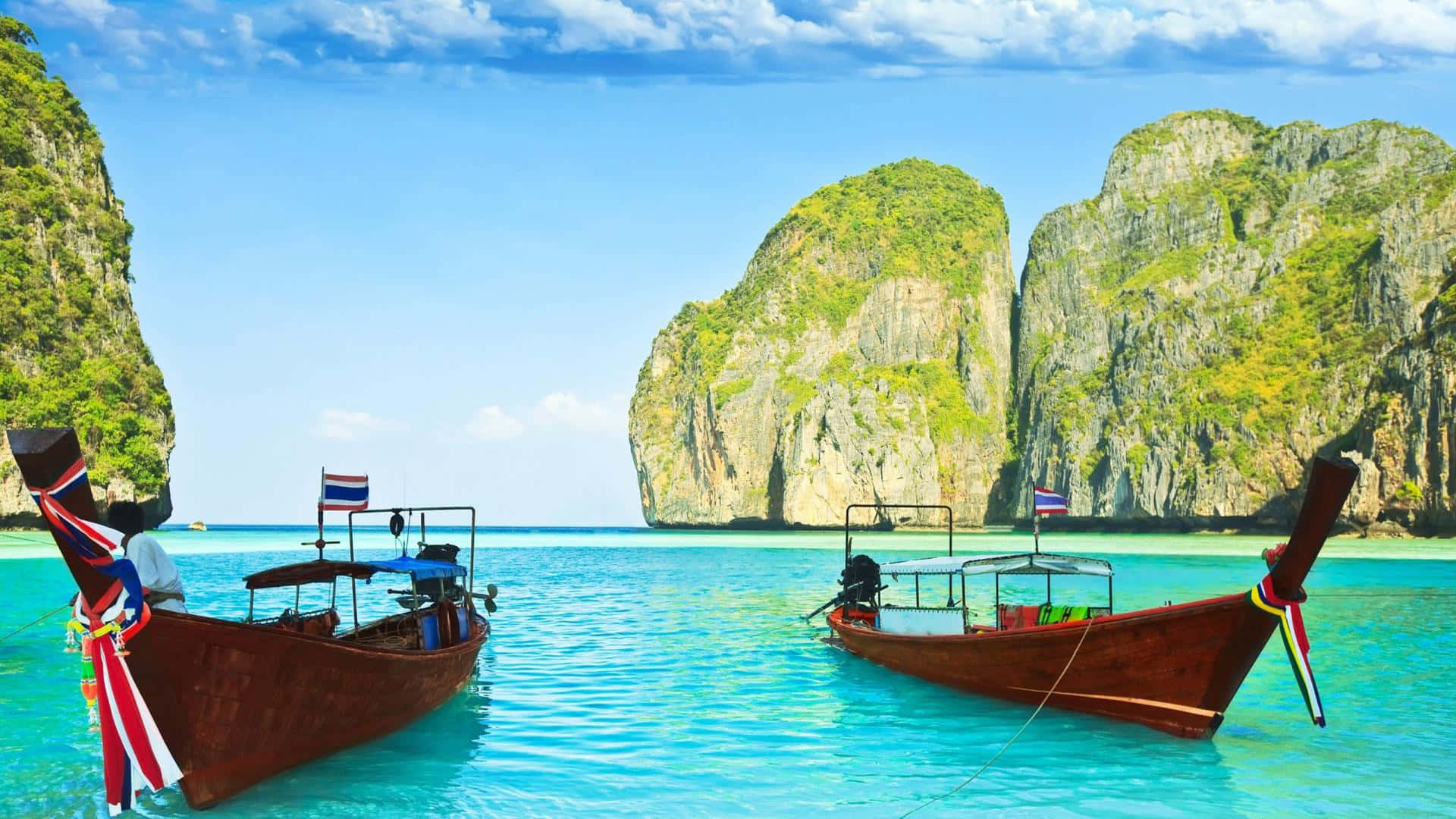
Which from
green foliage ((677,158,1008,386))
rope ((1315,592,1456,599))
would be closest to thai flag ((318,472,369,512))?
rope ((1315,592,1456,599))

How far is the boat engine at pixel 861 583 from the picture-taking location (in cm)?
2558

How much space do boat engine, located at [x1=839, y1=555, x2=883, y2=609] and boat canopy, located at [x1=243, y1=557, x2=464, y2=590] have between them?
1034cm

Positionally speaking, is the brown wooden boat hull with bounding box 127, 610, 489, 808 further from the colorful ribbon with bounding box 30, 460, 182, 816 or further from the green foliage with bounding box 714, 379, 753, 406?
the green foliage with bounding box 714, 379, 753, 406

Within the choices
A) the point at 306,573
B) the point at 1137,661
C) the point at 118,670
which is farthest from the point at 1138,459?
the point at 118,670

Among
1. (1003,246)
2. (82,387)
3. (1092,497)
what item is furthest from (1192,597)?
(1003,246)

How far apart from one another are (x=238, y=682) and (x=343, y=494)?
742 centimetres

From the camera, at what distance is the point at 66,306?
2876 inches

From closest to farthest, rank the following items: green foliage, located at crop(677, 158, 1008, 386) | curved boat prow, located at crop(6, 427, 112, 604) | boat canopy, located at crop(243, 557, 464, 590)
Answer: curved boat prow, located at crop(6, 427, 112, 604)
boat canopy, located at crop(243, 557, 464, 590)
green foliage, located at crop(677, 158, 1008, 386)

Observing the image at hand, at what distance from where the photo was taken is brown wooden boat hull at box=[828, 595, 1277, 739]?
1438 cm

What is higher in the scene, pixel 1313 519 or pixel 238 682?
pixel 1313 519

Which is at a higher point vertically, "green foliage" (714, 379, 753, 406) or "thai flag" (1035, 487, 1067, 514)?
"green foliage" (714, 379, 753, 406)

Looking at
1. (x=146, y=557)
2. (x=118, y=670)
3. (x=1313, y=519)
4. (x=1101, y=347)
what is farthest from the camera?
(x=1101, y=347)

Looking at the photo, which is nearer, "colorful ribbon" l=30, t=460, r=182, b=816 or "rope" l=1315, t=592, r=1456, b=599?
"colorful ribbon" l=30, t=460, r=182, b=816

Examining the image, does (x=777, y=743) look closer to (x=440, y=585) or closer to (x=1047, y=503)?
(x=1047, y=503)
